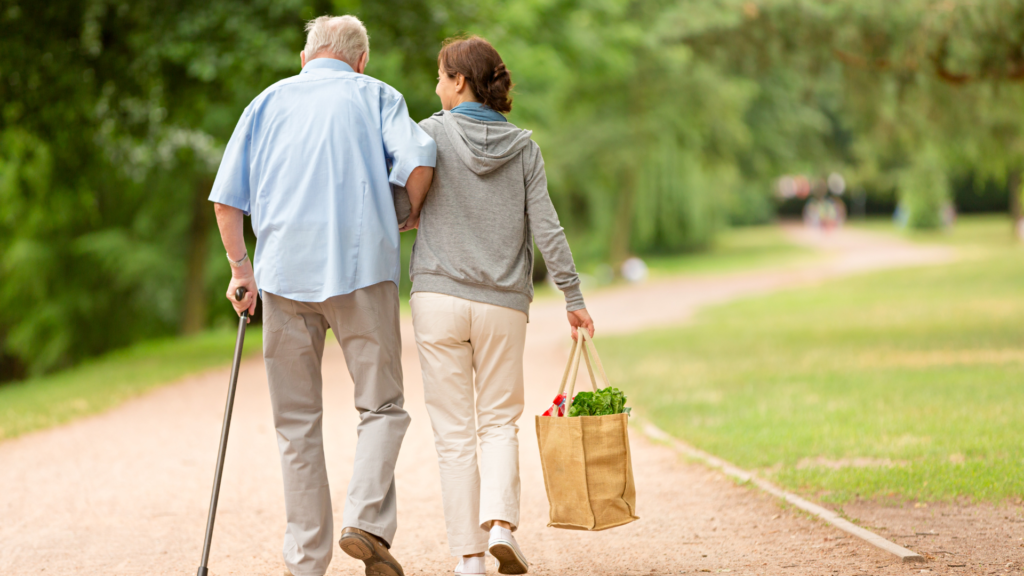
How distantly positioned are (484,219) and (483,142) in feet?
0.92

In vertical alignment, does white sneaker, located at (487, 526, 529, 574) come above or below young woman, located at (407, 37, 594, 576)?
below

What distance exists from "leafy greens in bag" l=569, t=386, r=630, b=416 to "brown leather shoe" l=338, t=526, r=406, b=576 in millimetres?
840

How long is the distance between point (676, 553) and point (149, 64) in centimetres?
891

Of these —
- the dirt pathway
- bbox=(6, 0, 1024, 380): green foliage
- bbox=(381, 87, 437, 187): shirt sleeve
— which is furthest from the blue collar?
bbox=(6, 0, 1024, 380): green foliage

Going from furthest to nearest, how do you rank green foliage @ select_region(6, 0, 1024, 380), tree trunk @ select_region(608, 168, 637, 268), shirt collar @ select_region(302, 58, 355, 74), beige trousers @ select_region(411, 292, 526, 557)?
tree trunk @ select_region(608, 168, 637, 268) → green foliage @ select_region(6, 0, 1024, 380) → shirt collar @ select_region(302, 58, 355, 74) → beige trousers @ select_region(411, 292, 526, 557)

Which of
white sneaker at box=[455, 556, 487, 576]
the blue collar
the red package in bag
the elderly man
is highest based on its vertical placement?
the blue collar

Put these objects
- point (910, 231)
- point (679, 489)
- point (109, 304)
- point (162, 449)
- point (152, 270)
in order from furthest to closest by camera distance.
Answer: point (910, 231) → point (109, 304) → point (152, 270) → point (162, 449) → point (679, 489)

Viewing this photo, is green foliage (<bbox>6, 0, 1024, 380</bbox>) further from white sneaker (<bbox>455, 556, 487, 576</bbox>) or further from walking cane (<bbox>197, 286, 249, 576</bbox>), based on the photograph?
white sneaker (<bbox>455, 556, 487, 576</bbox>)

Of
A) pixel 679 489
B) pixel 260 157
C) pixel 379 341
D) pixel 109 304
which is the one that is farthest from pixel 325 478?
pixel 109 304

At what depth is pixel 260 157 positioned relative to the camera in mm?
3613

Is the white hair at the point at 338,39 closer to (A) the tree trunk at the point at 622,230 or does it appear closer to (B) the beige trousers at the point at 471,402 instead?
(B) the beige trousers at the point at 471,402

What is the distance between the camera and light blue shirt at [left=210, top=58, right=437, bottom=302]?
3512mm

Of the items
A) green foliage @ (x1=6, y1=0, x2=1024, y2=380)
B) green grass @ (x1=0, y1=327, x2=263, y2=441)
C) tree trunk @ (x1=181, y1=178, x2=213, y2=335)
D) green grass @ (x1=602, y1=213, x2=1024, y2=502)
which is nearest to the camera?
green grass @ (x1=602, y1=213, x2=1024, y2=502)

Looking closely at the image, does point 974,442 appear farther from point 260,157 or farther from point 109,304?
point 109,304
